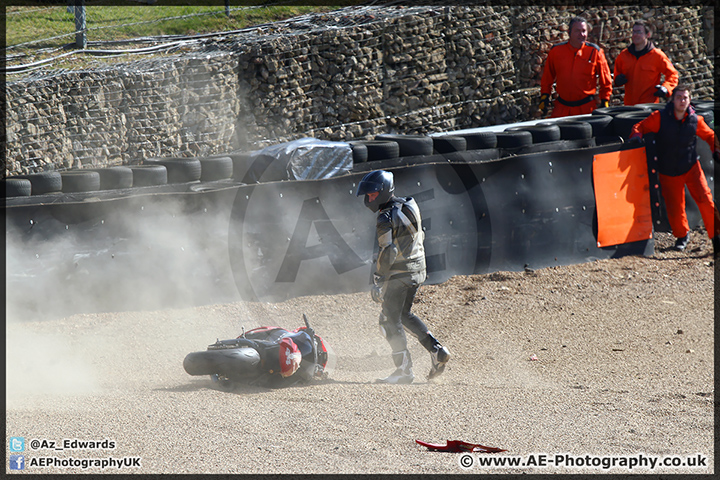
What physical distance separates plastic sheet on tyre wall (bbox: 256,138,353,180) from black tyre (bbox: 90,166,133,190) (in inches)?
64.1

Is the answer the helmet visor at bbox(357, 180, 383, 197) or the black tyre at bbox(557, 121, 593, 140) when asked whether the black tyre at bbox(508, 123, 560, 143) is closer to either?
the black tyre at bbox(557, 121, 593, 140)

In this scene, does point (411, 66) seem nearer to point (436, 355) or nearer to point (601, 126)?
point (601, 126)

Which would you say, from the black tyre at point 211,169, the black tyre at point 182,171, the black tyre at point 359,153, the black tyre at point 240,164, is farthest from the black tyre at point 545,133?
the black tyre at point 182,171

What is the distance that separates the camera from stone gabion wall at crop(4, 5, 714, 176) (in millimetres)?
11156

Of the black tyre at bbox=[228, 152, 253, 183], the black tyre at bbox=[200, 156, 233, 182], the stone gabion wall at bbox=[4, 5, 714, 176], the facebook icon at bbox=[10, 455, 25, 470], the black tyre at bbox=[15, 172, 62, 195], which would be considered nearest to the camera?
the facebook icon at bbox=[10, 455, 25, 470]

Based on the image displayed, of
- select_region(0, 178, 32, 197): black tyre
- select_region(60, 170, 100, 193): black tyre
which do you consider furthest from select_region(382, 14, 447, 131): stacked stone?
select_region(0, 178, 32, 197): black tyre

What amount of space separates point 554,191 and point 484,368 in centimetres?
396

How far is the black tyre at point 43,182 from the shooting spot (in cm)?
773

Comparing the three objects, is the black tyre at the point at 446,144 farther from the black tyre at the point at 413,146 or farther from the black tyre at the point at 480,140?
the black tyre at the point at 480,140

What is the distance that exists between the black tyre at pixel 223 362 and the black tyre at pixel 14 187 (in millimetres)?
3036

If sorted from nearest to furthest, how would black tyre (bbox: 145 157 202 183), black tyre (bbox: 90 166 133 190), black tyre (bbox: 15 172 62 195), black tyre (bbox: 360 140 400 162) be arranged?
black tyre (bbox: 15 172 62 195), black tyre (bbox: 90 166 133 190), black tyre (bbox: 145 157 202 183), black tyre (bbox: 360 140 400 162)

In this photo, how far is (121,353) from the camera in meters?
7.01

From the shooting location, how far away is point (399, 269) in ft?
22.0

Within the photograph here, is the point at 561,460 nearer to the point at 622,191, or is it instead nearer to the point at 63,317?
the point at 63,317
